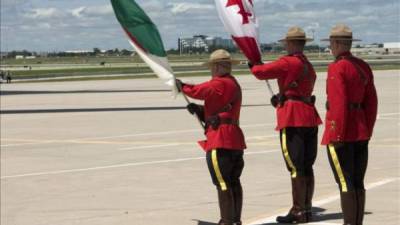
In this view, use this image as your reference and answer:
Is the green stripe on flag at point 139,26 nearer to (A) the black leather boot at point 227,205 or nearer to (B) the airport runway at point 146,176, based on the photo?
(A) the black leather boot at point 227,205

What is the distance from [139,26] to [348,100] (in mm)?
2118

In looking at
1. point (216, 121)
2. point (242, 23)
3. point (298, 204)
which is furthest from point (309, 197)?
point (242, 23)

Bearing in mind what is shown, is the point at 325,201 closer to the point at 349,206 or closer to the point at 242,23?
the point at 349,206

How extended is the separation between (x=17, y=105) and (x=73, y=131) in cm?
1622

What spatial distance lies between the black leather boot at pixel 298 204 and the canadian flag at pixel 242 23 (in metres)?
1.78

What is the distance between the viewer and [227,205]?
828cm

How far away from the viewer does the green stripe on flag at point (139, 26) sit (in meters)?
7.20

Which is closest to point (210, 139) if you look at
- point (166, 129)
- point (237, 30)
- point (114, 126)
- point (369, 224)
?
point (237, 30)

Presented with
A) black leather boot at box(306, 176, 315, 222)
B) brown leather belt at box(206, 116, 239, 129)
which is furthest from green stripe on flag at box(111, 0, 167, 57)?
black leather boot at box(306, 176, 315, 222)

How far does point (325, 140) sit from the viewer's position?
303 inches

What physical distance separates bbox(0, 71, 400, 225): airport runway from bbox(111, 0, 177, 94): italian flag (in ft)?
8.21

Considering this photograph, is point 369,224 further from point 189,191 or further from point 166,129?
point 166,129

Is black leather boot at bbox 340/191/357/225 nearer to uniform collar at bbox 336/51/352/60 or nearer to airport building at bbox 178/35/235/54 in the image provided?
uniform collar at bbox 336/51/352/60

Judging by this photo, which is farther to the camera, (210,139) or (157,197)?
(157,197)
